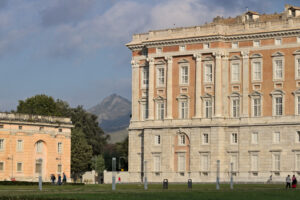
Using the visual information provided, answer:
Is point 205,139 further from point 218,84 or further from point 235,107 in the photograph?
point 218,84

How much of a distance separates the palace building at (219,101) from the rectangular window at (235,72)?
0.12 m

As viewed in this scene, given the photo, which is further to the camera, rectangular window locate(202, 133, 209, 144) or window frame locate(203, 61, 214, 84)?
window frame locate(203, 61, 214, 84)

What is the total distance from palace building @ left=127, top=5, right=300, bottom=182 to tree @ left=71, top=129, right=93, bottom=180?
2253 centimetres

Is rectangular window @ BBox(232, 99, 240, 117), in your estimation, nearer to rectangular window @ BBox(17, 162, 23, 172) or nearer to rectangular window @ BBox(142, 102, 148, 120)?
rectangular window @ BBox(142, 102, 148, 120)

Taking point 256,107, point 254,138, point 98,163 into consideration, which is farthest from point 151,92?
point 98,163

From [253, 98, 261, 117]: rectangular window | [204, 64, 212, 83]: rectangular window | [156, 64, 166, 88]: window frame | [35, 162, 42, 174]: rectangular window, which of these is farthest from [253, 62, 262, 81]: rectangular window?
[35, 162, 42, 174]: rectangular window

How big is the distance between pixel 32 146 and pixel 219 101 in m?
24.1

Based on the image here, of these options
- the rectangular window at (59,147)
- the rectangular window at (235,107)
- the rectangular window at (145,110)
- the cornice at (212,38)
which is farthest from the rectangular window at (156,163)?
the cornice at (212,38)

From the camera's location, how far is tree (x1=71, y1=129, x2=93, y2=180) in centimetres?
14125

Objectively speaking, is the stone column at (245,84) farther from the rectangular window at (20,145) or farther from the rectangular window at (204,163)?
the rectangular window at (20,145)

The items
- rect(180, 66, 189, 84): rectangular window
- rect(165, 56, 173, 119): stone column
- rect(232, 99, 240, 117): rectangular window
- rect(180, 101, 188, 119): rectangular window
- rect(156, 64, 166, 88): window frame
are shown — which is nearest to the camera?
rect(232, 99, 240, 117): rectangular window

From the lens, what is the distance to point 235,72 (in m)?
114

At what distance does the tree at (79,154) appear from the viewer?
14125 centimetres

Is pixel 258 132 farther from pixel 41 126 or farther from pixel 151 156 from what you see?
pixel 41 126
